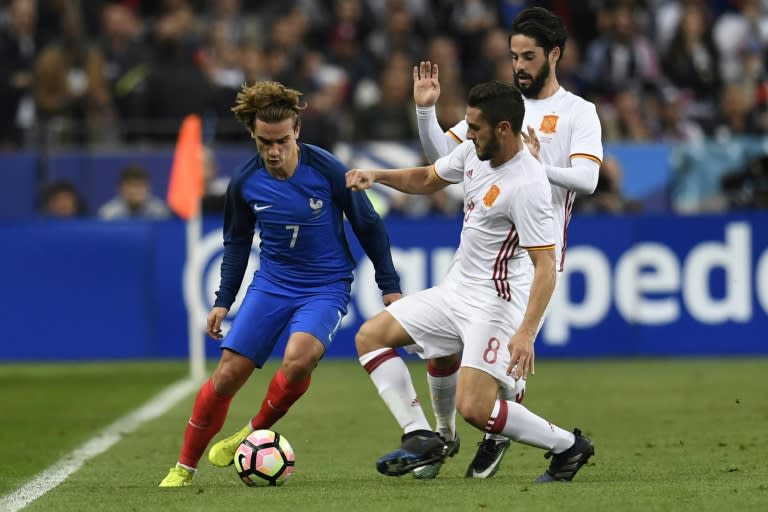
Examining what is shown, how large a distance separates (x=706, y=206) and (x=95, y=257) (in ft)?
21.3

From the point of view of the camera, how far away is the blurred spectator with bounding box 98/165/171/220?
16.5 m

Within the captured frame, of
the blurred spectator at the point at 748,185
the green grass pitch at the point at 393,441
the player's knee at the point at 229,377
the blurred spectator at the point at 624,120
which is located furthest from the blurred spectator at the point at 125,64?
the player's knee at the point at 229,377

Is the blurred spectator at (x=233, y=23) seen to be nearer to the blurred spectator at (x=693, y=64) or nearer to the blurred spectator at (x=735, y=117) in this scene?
the blurred spectator at (x=693, y=64)

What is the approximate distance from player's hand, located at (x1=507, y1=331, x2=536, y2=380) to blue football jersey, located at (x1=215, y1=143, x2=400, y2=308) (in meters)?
1.30

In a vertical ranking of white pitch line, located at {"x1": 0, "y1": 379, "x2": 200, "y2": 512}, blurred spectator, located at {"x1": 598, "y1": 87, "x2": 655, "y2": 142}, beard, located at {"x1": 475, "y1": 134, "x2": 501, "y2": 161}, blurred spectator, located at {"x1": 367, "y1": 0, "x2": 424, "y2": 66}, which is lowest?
white pitch line, located at {"x1": 0, "y1": 379, "x2": 200, "y2": 512}

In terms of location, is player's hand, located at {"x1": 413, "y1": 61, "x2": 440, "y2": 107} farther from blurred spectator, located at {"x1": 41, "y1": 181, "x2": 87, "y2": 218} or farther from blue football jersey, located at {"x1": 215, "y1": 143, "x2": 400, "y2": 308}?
blurred spectator, located at {"x1": 41, "y1": 181, "x2": 87, "y2": 218}

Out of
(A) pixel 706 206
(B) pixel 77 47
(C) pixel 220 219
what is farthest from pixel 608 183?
(B) pixel 77 47

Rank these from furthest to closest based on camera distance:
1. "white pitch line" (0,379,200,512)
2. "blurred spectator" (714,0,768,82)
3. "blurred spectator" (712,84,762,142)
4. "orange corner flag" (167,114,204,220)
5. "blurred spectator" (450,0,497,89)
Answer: "blurred spectator" (714,0,768,82) < "blurred spectator" (450,0,497,89) < "blurred spectator" (712,84,762,142) < "orange corner flag" (167,114,204,220) < "white pitch line" (0,379,200,512)

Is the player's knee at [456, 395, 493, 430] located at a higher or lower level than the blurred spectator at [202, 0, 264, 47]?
lower

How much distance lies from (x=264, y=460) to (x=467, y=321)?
1221 millimetres

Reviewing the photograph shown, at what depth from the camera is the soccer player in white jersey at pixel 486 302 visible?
7.68 metres

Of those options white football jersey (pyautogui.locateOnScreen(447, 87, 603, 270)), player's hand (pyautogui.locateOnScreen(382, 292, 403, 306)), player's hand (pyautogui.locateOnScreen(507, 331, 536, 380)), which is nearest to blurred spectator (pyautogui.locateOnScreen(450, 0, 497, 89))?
white football jersey (pyautogui.locateOnScreen(447, 87, 603, 270))

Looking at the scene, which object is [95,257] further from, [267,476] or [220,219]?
[267,476]

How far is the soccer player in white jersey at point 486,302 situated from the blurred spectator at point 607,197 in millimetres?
8022
